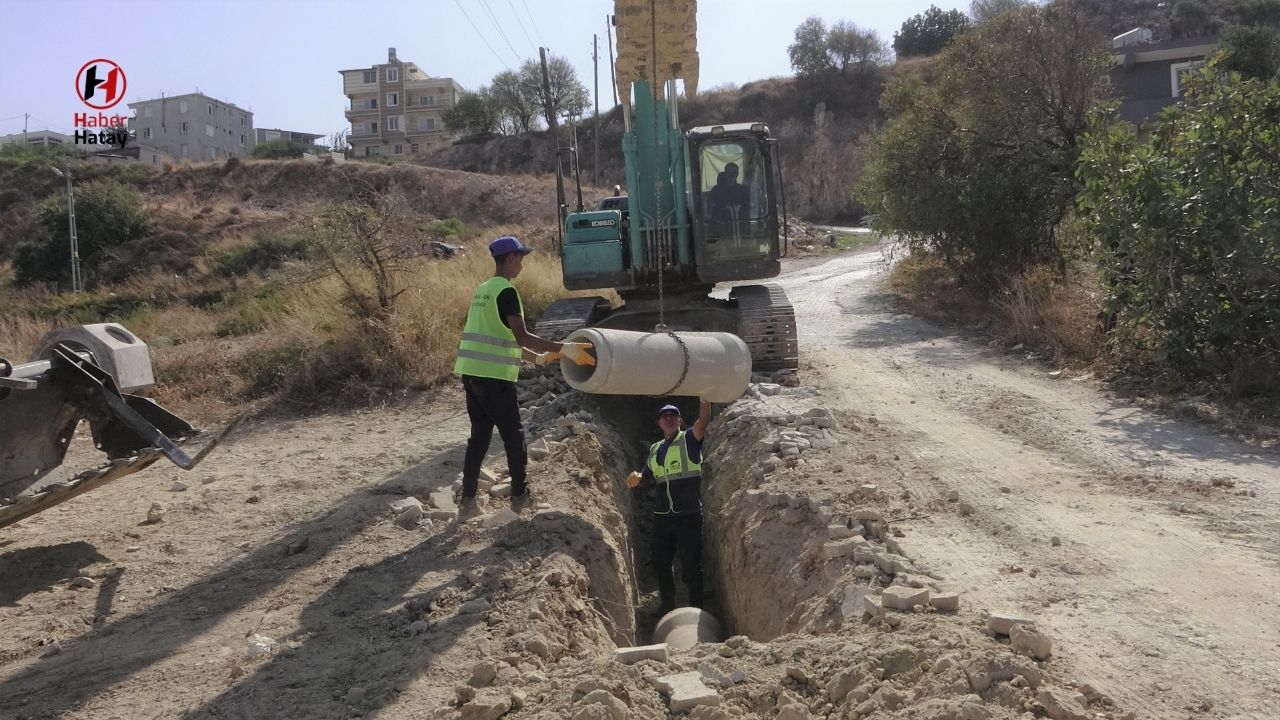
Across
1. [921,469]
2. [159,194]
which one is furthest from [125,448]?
[159,194]

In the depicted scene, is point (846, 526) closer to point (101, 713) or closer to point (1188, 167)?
point (101, 713)

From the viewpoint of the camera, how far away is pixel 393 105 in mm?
88938

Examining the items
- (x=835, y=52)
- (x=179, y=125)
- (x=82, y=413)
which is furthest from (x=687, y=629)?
(x=179, y=125)

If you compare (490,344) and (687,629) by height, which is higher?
(490,344)

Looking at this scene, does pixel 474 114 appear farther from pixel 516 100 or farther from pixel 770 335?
pixel 770 335

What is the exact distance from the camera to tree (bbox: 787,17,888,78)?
210 ft

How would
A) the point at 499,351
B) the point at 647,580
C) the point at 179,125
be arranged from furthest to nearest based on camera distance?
the point at 179,125
the point at 647,580
the point at 499,351

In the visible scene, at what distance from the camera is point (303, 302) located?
13266 millimetres

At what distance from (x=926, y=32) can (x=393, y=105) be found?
46319 millimetres

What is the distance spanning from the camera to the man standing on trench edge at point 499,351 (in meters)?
6.05

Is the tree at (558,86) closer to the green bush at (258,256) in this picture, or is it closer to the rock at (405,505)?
the green bush at (258,256)

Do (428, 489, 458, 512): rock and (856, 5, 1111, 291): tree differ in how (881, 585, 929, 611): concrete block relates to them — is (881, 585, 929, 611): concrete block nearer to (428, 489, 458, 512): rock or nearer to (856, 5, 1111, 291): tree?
(428, 489, 458, 512): rock

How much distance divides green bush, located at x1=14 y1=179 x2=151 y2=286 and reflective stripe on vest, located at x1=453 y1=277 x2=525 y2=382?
40.1 metres

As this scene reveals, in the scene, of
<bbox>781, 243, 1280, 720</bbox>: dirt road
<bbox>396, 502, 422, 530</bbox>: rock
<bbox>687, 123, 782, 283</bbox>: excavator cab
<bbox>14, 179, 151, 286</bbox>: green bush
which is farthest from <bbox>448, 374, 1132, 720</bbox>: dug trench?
<bbox>14, 179, 151, 286</bbox>: green bush
